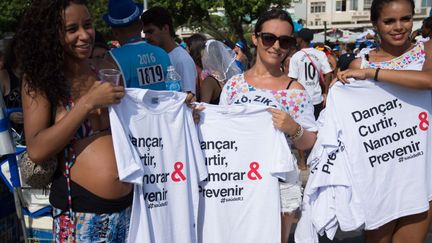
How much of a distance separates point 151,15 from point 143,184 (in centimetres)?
257

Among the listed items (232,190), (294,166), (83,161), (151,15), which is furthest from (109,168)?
(151,15)

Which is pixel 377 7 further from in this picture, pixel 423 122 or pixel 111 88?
pixel 111 88

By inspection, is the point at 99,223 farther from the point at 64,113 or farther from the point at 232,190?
the point at 232,190

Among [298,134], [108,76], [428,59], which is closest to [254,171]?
[298,134]

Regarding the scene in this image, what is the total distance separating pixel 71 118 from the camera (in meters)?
2.04

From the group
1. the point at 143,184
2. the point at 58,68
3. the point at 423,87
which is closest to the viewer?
the point at 58,68

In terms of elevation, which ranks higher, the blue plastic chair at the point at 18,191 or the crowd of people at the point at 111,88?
the crowd of people at the point at 111,88

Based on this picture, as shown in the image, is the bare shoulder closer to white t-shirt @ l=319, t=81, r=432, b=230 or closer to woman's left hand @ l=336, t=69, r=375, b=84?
white t-shirt @ l=319, t=81, r=432, b=230

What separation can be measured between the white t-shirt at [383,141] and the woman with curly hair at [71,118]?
1.42 m

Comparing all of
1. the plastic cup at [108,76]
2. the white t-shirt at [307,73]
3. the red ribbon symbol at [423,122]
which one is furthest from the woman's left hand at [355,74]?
the white t-shirt at [307,73]

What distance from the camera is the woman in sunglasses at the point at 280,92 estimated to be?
2838 mm

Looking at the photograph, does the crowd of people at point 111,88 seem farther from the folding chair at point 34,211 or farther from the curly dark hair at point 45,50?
the folding chair at point 34,211

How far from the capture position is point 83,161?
7.28ft

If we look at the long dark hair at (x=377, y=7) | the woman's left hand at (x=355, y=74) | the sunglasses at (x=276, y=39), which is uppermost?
the long dark hair at (x=377, y=7)
